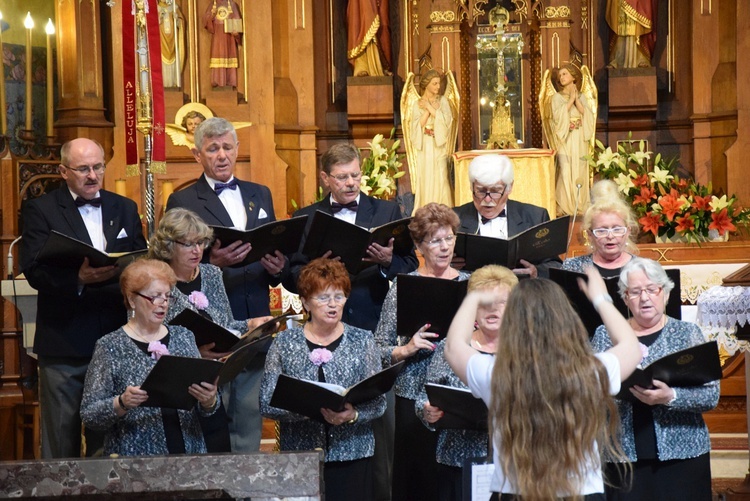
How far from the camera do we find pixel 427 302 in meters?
4.33

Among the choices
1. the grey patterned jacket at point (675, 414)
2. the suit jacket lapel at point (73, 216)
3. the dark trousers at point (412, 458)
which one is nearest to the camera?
the grey patterned jacket at point (675, 414)

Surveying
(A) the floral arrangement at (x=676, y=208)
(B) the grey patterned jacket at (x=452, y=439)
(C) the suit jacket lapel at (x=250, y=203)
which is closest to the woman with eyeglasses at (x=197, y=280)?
(C) the suit jacket lapel at (x=250, y=203)

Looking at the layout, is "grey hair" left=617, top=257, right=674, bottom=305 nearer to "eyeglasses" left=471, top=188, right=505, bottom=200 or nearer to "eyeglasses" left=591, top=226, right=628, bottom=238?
"eyeglasses" left=591, top=226, right=628, bottom=238

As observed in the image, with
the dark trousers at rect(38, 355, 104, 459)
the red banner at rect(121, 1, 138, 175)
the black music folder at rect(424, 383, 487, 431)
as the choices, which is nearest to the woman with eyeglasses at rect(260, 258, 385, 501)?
the black music folder at rect(424, 383, 487, 431)

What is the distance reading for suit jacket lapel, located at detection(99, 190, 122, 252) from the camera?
4.89 meters

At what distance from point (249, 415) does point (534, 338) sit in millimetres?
2142

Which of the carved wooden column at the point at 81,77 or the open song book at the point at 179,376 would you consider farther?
the carved wooden column at the point at 81,77

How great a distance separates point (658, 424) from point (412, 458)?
1.03 metres

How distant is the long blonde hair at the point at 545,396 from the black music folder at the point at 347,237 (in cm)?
161

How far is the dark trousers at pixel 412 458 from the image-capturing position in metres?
4.53

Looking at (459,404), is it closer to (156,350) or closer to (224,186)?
(156,350)

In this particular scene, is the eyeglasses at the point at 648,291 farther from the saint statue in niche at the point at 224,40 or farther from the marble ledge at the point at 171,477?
the saint statue in niche at the point at 224,40

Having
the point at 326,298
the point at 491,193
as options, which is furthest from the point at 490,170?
the point at 326,298

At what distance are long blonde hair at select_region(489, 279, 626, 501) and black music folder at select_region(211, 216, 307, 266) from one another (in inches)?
65.2
